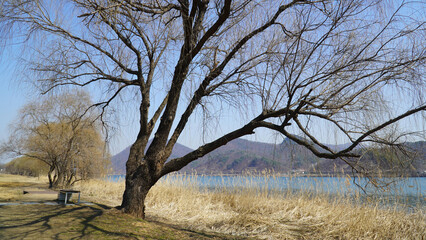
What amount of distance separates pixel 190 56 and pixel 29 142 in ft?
41.3

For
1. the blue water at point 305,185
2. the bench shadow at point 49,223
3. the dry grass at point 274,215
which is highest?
the blue water at point 305,185

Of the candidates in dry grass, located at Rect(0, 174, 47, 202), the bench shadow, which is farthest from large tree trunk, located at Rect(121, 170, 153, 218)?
dry grass, located at Rect(0, 174, 47, 202)

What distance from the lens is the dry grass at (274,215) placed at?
4973 millimetres

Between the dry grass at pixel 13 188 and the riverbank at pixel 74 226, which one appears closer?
the riverbank at pixel 74 226

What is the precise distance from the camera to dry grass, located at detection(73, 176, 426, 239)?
4973mm

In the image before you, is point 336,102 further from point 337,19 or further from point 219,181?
point 219,181

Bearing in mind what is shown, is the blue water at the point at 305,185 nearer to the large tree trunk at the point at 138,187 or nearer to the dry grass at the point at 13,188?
the large tree trunk at the point at 138,187

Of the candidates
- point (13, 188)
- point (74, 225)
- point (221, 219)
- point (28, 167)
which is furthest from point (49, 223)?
point (28, 167)

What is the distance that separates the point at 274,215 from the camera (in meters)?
6.53

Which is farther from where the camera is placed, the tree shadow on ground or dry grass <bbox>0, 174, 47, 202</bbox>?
dry grass <bbox>0, 174, 47, 202</bbox>

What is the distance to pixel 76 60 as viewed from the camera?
5094 millimetres

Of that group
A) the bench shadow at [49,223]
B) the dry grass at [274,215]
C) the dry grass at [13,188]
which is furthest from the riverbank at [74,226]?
the dry grass at [13,188]

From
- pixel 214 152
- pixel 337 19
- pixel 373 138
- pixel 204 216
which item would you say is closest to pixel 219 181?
pixel 204 216

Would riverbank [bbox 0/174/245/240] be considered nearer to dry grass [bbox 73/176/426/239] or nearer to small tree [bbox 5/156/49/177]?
dry grass [bbox 73/176/426/239]
